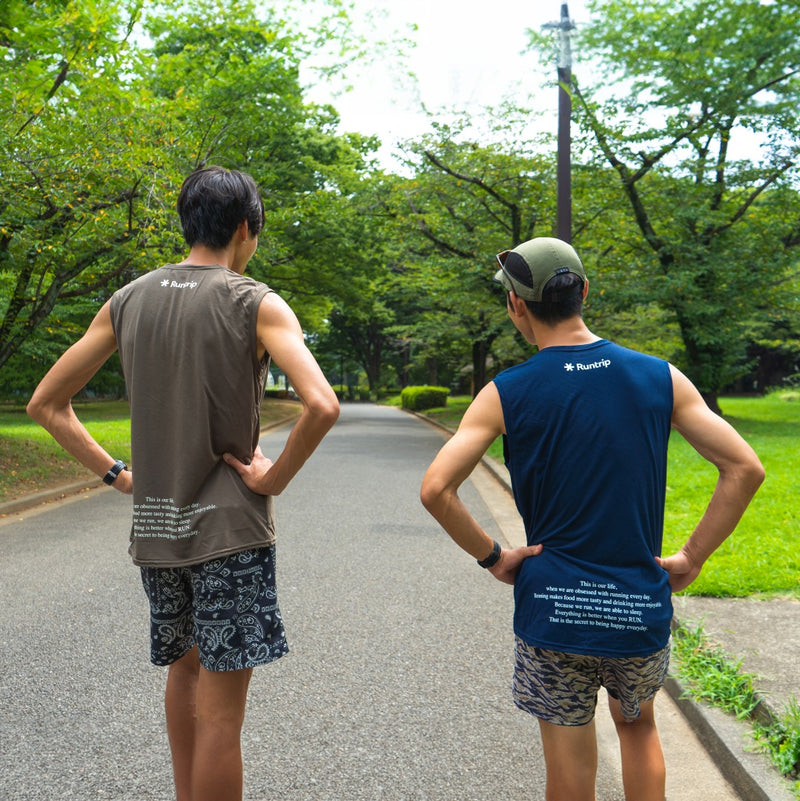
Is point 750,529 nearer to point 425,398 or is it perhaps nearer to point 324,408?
point 324,408

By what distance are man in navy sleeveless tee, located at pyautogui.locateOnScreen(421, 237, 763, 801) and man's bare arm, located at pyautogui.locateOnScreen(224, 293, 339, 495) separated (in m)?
0.31

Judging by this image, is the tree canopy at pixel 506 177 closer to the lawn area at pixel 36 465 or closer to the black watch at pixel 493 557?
the lawn area at pixel 36 465

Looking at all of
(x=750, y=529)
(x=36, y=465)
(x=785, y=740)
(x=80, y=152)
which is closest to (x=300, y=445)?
(x=785, y=740)

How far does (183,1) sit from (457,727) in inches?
674

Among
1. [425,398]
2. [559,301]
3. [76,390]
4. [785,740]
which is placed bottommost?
[425,398]

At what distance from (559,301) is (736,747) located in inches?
80.2

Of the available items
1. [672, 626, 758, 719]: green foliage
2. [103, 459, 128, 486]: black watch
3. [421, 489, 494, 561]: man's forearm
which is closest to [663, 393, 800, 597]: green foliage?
[672, 626, 758, 719]: green foliage

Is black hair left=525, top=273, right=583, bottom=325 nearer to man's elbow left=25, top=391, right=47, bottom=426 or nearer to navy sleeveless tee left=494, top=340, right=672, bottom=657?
navy sleeveless tee left=494, top=340, right=672, bottom=657

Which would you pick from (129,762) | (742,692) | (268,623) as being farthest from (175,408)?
(742,692)

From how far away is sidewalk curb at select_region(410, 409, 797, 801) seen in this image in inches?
104

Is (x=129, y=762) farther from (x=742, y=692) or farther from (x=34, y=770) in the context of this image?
(x=742, y=692)

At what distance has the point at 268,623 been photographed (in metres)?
1.98

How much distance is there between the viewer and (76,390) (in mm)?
2205

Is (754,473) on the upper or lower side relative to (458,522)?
upper
